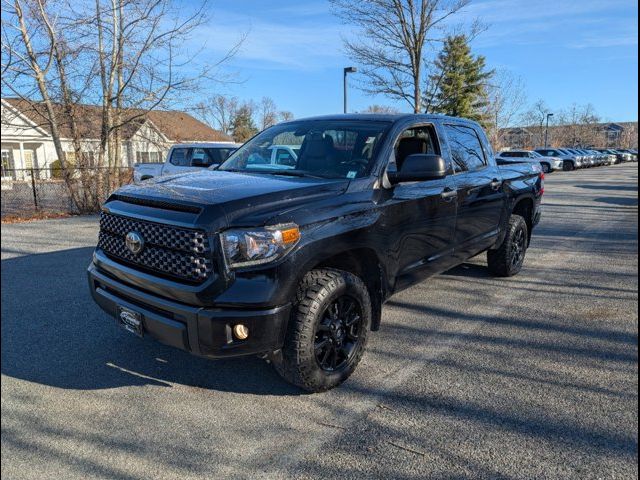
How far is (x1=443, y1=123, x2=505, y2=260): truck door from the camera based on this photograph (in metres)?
4.66

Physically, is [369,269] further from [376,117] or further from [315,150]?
[376,117]

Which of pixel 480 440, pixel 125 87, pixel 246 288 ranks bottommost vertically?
pixel 480 440

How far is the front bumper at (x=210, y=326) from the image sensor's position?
259 cm

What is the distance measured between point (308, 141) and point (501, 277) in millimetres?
3478

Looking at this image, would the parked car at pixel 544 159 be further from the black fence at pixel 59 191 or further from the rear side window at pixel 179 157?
the black fence at pixel 59 191

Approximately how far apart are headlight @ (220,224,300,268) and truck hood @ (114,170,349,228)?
0.07 meters

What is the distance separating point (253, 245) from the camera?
2672mm

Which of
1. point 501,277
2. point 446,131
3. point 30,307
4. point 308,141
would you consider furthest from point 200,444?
point 501,277

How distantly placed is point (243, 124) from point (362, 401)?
243 ft

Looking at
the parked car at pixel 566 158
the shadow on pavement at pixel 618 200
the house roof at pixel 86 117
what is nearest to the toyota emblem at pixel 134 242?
the house roof at pixel 86 117

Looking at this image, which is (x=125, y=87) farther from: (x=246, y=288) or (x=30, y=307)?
(x=246, y=288)

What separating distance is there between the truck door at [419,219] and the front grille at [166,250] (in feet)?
4.93

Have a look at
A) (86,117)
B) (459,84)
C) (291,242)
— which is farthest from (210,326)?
(459,84)

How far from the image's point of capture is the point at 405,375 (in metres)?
3.44
